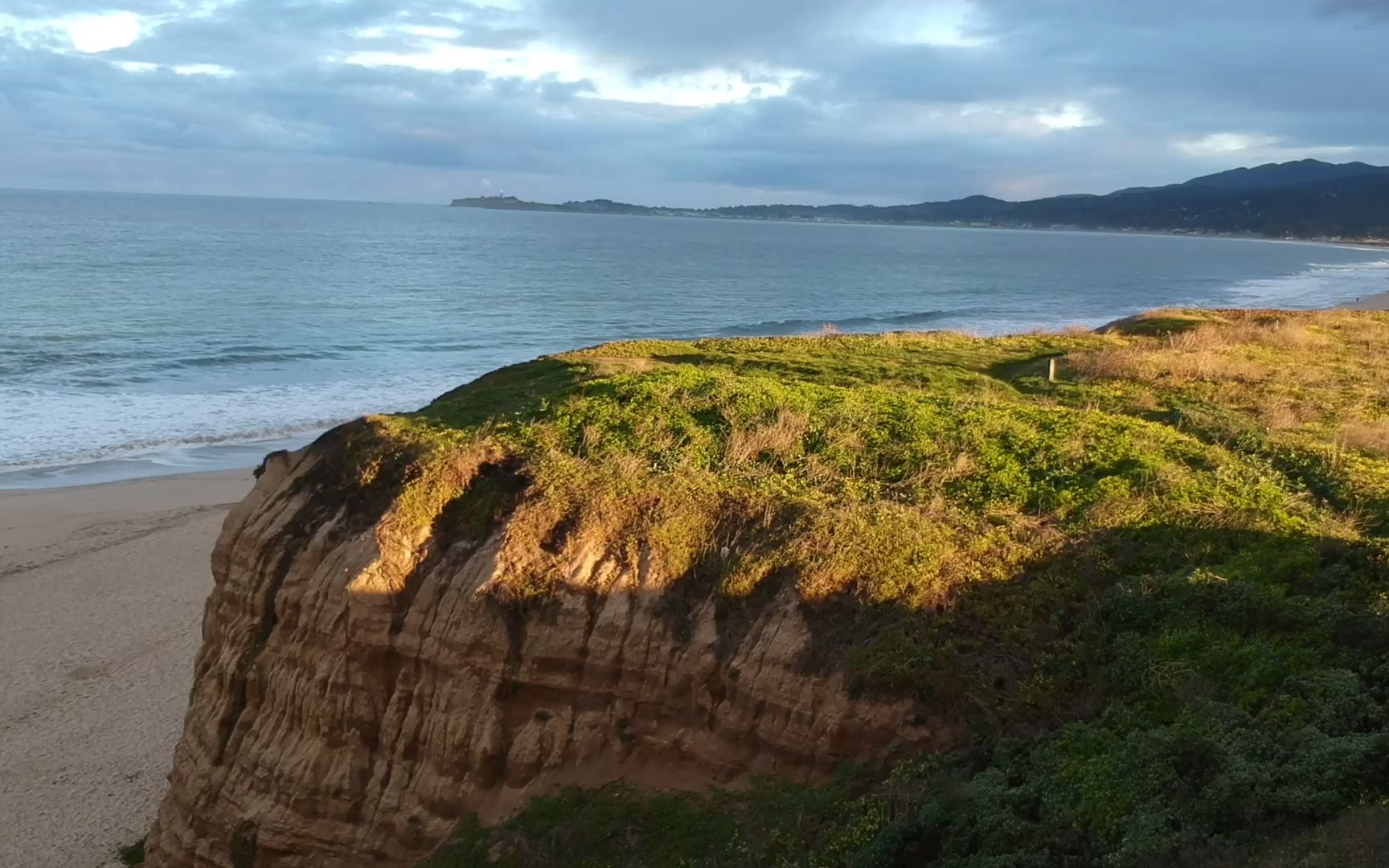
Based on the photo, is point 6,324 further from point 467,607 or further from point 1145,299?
point 1145,299

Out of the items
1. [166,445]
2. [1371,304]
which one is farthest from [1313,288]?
[166,445]

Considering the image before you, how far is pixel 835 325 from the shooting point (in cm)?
6775

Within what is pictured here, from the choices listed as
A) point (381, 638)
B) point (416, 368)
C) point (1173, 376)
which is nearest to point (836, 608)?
point (381, 638)

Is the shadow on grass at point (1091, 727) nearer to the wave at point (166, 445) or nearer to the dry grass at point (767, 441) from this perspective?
the dry grass at point (767, 441)

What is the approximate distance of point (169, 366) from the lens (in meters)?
49.9

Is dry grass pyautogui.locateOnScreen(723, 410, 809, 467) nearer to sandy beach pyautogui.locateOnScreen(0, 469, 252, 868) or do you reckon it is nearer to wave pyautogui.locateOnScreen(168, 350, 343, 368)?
sandy beach pyautogui.locateOnScreen(0, 469, 252, 868)

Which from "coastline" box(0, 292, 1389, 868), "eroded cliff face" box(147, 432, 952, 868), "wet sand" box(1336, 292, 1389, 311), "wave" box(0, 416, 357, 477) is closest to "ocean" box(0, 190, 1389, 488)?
"wave" box(0, 416, 357, 477)

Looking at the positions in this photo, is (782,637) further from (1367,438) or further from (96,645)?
(96,645)

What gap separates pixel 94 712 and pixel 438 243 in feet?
449

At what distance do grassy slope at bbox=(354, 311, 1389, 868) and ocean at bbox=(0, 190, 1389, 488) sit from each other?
2652 centimetres

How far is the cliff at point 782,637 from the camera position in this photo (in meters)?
8.09

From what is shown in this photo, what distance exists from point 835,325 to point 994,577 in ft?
191

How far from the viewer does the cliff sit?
8094 mm

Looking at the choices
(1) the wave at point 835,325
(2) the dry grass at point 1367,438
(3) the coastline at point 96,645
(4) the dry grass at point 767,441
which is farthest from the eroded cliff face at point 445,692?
(1) the wave at point 835,325
